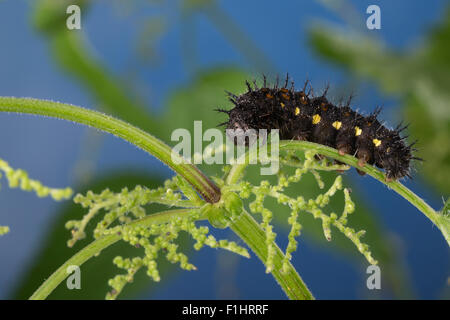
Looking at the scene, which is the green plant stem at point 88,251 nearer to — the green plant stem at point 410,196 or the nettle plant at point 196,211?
the nettle plant at point 196,211

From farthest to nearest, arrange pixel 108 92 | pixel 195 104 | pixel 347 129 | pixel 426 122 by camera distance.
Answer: pixel 426 122 < pixel 108 92 < pixel 195 104 < pixel 347 129

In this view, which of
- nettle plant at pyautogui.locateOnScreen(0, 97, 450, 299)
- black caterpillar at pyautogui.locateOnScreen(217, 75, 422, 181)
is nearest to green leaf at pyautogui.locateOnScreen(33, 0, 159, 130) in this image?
black caterpillar at pyautogui.locateOnScreen(217, 75, 422, 181)

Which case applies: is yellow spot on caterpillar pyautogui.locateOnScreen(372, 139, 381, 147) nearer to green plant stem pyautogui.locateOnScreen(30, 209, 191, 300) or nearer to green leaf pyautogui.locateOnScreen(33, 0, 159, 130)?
green plant stem pyautogui.locateOnScreen(30, 209, 191, 300)

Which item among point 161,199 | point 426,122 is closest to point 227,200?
point 161,199

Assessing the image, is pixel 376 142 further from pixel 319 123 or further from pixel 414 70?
pixel 414 70

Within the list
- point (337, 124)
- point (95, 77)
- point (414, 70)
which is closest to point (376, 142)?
point (337, 124)
